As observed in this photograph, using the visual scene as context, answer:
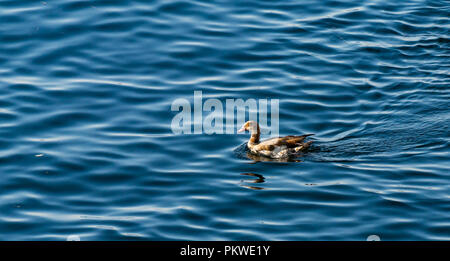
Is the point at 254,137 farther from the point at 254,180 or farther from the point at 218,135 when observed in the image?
the point at 254,180

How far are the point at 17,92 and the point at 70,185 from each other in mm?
4089

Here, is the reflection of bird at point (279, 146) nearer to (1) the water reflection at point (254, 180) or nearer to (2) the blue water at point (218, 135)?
(2) the blue water at point (218, 135)

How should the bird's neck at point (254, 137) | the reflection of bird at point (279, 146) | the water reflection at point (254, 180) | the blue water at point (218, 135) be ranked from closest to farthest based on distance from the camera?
1. the blue water at point (218, 135)
2. the water reflection at point (254, 180)
3. the reflection of bird at point (279, 146)
4. the bird's neck at point (254, 137)

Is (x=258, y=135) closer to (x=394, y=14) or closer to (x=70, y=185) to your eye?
(x=70, y=185)

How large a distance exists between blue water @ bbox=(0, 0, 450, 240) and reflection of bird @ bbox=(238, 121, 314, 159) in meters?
0.25

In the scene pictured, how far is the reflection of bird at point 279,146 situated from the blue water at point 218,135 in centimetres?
25

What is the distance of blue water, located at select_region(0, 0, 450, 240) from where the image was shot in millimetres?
11500

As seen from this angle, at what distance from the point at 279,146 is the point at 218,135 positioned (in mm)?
1370

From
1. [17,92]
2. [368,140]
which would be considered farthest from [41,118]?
[368,140]

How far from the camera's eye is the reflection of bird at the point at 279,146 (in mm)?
13945

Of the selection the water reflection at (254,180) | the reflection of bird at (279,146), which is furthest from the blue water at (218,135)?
the reflection of bird at (279,146)

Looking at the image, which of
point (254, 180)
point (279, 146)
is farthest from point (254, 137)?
point (254, 180)

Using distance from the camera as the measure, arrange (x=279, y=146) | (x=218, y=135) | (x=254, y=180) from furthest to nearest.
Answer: (x=218, y=135) → (x=279, y=146) → (x=254, y=180)

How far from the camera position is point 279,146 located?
1398 cm
